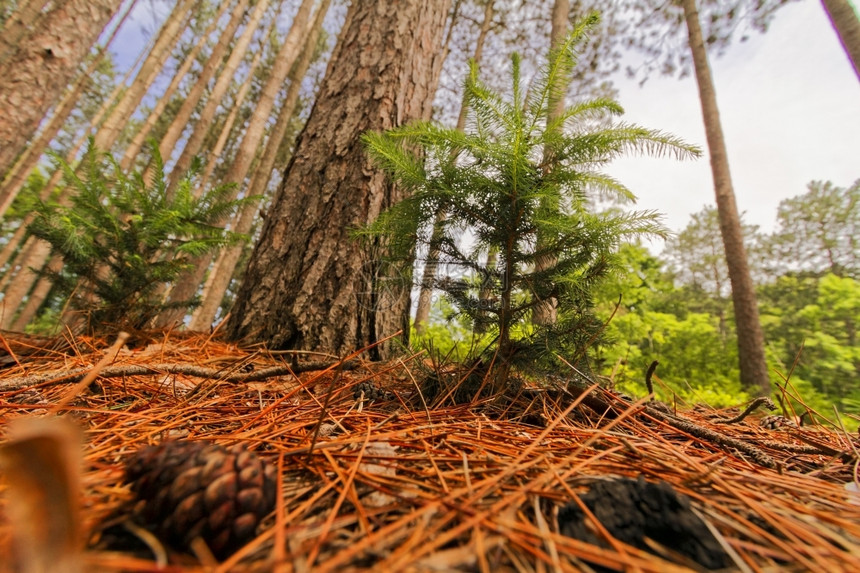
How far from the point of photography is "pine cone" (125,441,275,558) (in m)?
0.47

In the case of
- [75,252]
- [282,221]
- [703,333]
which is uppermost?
[703,333]

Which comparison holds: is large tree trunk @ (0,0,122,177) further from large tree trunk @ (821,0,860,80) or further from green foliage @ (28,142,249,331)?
large tree trunk @ (821,0,860,80)

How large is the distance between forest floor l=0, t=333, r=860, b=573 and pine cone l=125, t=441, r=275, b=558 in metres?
0.03

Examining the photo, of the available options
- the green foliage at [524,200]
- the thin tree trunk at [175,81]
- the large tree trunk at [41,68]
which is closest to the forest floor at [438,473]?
the green foliage at [524,200]

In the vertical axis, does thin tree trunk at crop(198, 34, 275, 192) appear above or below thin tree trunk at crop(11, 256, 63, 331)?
above

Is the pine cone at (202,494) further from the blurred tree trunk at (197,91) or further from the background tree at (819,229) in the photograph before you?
the background tree at (819,229)

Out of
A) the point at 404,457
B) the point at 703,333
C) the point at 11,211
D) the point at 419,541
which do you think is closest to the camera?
the point at 419,541

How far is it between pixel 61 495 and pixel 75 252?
2198 millimetres

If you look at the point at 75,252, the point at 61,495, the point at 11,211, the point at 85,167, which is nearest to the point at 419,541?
the point at 61,495

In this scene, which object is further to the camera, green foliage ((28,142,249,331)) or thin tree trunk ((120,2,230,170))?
thin tree trunk ((120,2,230,170))

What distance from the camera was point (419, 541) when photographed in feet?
1.58

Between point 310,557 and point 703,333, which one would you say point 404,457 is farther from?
point 703,333

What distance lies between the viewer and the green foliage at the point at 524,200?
116 centimetres

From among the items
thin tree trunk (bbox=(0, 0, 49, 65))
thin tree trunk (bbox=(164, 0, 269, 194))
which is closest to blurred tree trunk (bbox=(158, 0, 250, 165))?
thin tree trunk (bbox=(164, 0, 269, 194))
